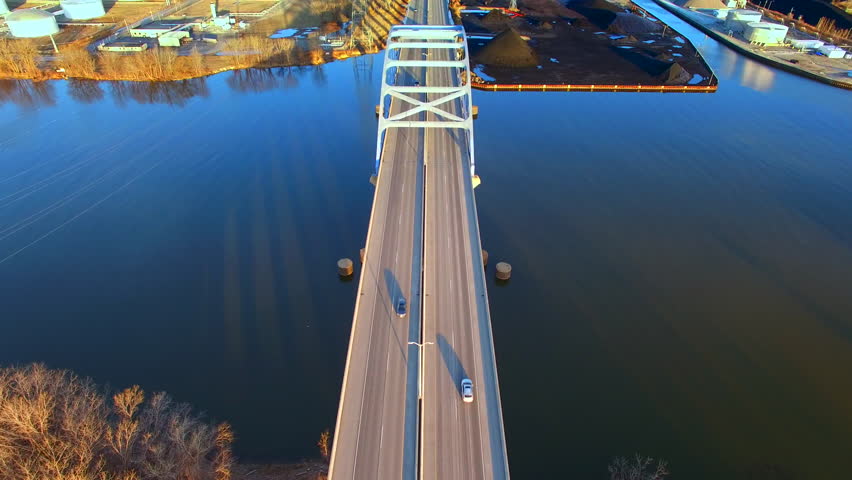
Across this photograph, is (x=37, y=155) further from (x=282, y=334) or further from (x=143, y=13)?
(x=143, y=13)

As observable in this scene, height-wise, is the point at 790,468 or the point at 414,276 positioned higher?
the point at 414,276

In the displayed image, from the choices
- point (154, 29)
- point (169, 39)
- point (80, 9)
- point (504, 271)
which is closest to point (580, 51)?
point (504, 271)

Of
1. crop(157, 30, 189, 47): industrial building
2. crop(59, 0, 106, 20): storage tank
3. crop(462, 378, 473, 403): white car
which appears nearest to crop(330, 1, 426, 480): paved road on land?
crop(462, 378, 473, 403): white car

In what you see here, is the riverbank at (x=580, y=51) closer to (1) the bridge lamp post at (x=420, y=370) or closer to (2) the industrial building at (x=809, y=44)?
(2) the industrial building at (x=809, y=44)

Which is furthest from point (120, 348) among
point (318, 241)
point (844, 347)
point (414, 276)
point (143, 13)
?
point (143, 13)

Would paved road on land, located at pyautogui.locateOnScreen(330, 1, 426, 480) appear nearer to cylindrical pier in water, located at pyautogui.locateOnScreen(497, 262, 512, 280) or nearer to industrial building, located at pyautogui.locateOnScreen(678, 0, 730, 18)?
cylindrical pier in water, located at pyautogui.locateOnScreen(497, 262, 512, 280)

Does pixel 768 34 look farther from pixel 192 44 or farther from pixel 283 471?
pixel 192 44
